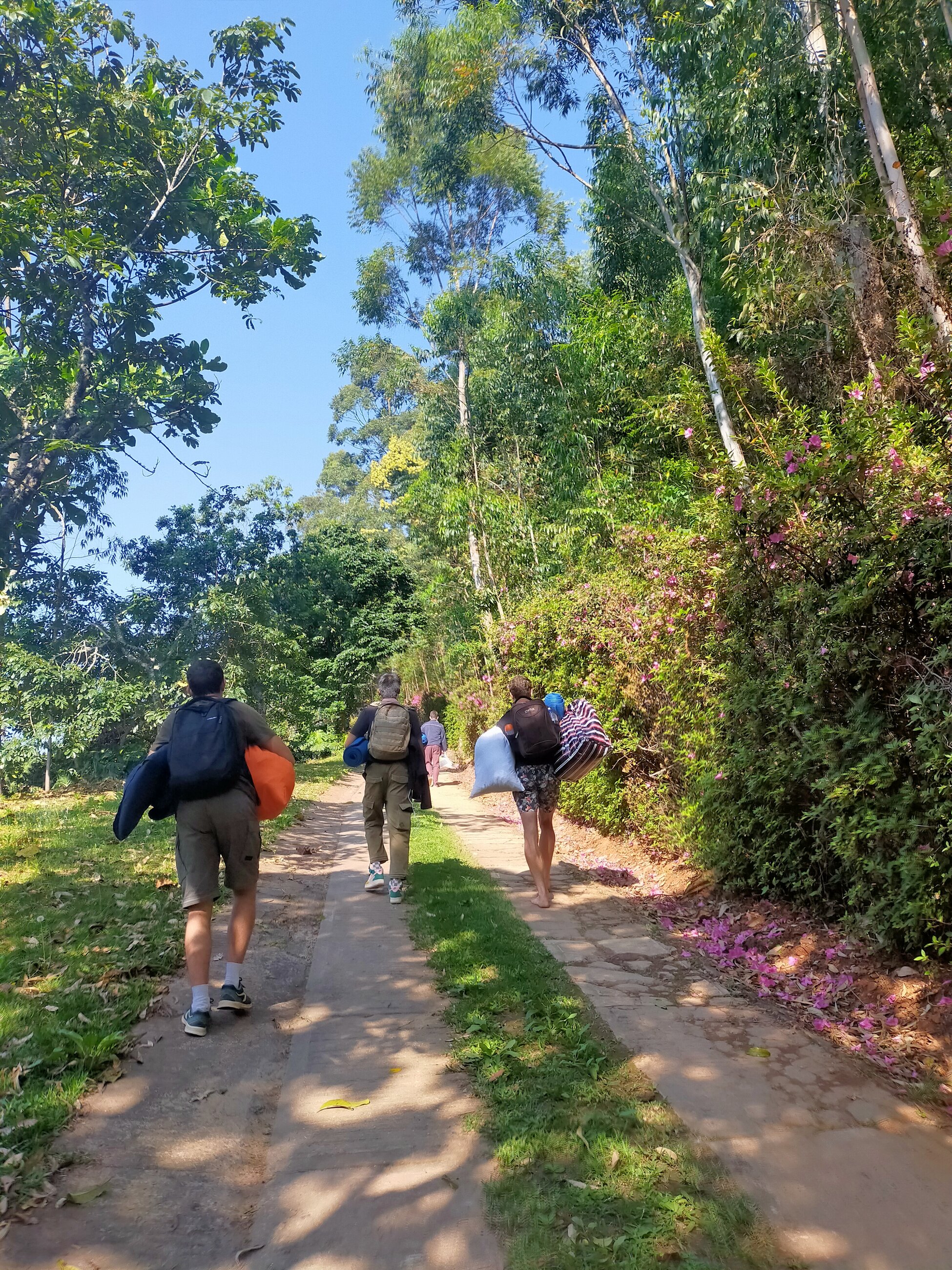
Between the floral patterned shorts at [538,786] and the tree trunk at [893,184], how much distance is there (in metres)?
4.10

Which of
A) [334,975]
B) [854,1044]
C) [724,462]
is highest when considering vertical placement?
[724,462]

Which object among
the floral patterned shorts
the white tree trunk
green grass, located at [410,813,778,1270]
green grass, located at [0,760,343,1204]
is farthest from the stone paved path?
the white tree trunk

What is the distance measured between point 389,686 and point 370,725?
36cm

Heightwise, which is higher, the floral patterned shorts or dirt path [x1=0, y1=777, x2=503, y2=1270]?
the floral patterned shorts

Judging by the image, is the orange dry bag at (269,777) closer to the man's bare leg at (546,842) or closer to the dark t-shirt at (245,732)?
the dark t-shirt at (245,732)

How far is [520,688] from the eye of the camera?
248 inches

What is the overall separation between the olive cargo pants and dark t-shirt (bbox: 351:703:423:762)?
0.16m

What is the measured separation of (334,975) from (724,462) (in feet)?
13.1

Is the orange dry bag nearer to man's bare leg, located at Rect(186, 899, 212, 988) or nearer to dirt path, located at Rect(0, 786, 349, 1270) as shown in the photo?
man's bare leg, located at Rect(186, 899, 212, 988)

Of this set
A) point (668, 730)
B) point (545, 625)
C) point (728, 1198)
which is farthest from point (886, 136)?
point (728, 1198)

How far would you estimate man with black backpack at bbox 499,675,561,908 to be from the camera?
613 cm

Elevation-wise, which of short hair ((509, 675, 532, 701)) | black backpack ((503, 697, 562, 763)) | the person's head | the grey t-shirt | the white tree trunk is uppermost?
the white tree trunk

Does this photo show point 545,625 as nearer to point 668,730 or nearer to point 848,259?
point 668,730

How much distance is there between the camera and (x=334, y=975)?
4645mm
